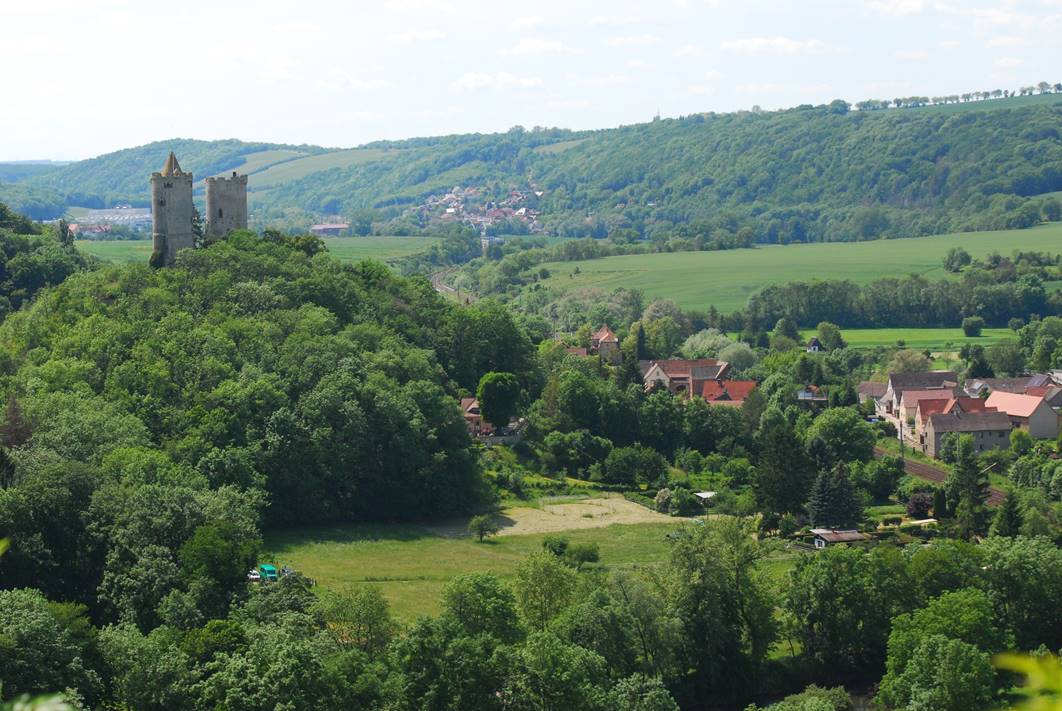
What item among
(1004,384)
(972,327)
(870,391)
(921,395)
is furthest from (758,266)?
(921,395)

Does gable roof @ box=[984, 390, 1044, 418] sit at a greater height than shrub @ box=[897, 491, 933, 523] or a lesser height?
greater

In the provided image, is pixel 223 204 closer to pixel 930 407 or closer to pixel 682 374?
pixel 682 374

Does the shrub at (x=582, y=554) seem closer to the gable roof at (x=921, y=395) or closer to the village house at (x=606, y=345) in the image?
the gable roof at (x=921, y=395)

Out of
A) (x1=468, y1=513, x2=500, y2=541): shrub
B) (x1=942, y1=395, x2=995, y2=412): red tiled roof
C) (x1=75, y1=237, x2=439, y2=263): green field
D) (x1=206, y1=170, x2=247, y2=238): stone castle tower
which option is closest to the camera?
(x1=468, y1=513, x2=500, y2=541): shrub

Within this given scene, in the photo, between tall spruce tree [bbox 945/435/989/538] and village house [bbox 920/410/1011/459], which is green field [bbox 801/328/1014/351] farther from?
tall spruce tree [bbox 945/435/989/538]

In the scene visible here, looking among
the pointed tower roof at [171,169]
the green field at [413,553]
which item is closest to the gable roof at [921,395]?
the green field at [413,553]

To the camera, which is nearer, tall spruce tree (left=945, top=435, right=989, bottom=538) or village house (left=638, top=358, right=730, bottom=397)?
tall spruce tree (left=945, top=435, right=989, bottom=538)

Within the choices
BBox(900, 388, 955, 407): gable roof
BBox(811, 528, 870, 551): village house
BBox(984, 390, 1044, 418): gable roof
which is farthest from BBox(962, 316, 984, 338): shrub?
BBox(811, 528, 870, 551): village house

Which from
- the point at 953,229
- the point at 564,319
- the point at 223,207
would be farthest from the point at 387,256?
the point at 223,207
